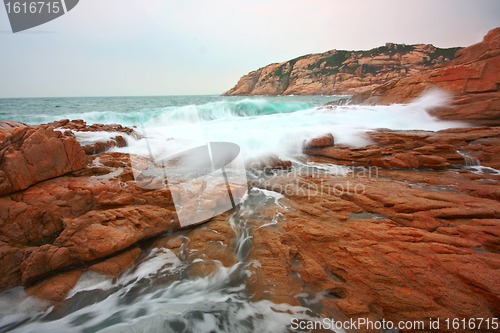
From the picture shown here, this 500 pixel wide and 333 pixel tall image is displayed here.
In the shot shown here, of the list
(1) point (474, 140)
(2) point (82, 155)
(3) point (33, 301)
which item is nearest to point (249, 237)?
(3) point (33, 301)

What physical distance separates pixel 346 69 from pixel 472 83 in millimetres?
47671

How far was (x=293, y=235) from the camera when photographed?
322cm

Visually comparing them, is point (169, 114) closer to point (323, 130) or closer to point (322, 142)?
point (323, 130)

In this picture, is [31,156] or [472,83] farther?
[472,83]

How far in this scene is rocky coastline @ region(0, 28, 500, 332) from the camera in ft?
7.20

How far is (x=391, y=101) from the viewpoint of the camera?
1373 centimetres

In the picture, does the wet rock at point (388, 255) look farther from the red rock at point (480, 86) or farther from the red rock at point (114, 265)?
the red rock at point (480, 86)

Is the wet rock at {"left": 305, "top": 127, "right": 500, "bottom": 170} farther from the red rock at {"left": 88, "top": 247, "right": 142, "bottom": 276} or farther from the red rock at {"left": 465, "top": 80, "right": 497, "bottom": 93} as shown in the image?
the red rock at {"left": 88, "top": 247, "right": 142, "bottom": 276}

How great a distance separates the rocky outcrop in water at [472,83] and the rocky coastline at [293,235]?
578 centimetres

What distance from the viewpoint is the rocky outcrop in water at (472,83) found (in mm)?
8438

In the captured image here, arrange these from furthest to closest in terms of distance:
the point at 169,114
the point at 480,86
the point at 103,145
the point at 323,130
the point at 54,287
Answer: the point at 169,114 < the point at 480,86 < the point at 323,130 < the point at 103,145 < the point at 54,287

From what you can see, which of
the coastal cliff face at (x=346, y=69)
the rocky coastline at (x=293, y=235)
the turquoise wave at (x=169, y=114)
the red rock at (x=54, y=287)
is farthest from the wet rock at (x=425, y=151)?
the coastal cliff face at (x=346, y=69)

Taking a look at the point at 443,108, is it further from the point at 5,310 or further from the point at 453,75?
the point at 5,310

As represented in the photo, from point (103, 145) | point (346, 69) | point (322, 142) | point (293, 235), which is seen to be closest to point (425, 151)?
point (322, 142)
